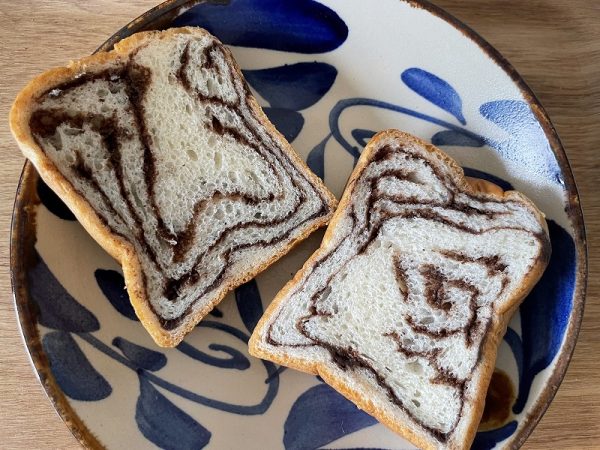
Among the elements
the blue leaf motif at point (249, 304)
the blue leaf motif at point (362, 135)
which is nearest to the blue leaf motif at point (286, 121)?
the blue leaf motif at point (362, 135)

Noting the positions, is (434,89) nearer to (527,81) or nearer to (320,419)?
(527,81)

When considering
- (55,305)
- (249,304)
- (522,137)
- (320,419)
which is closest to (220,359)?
(249,304)

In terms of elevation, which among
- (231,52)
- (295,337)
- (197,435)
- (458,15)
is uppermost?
(458,15)

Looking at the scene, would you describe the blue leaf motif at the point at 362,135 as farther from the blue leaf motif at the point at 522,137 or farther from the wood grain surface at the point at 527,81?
the wood grain surface at the point at 527,81

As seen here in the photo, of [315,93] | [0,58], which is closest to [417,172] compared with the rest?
[315,93]

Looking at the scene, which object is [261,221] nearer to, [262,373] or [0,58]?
[262,373]

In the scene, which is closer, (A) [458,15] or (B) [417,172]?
(B) [417,172]

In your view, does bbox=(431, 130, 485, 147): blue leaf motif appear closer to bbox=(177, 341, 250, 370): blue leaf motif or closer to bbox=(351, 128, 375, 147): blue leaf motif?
bbox=(351, 128, 375, 147): blue leaf motif
